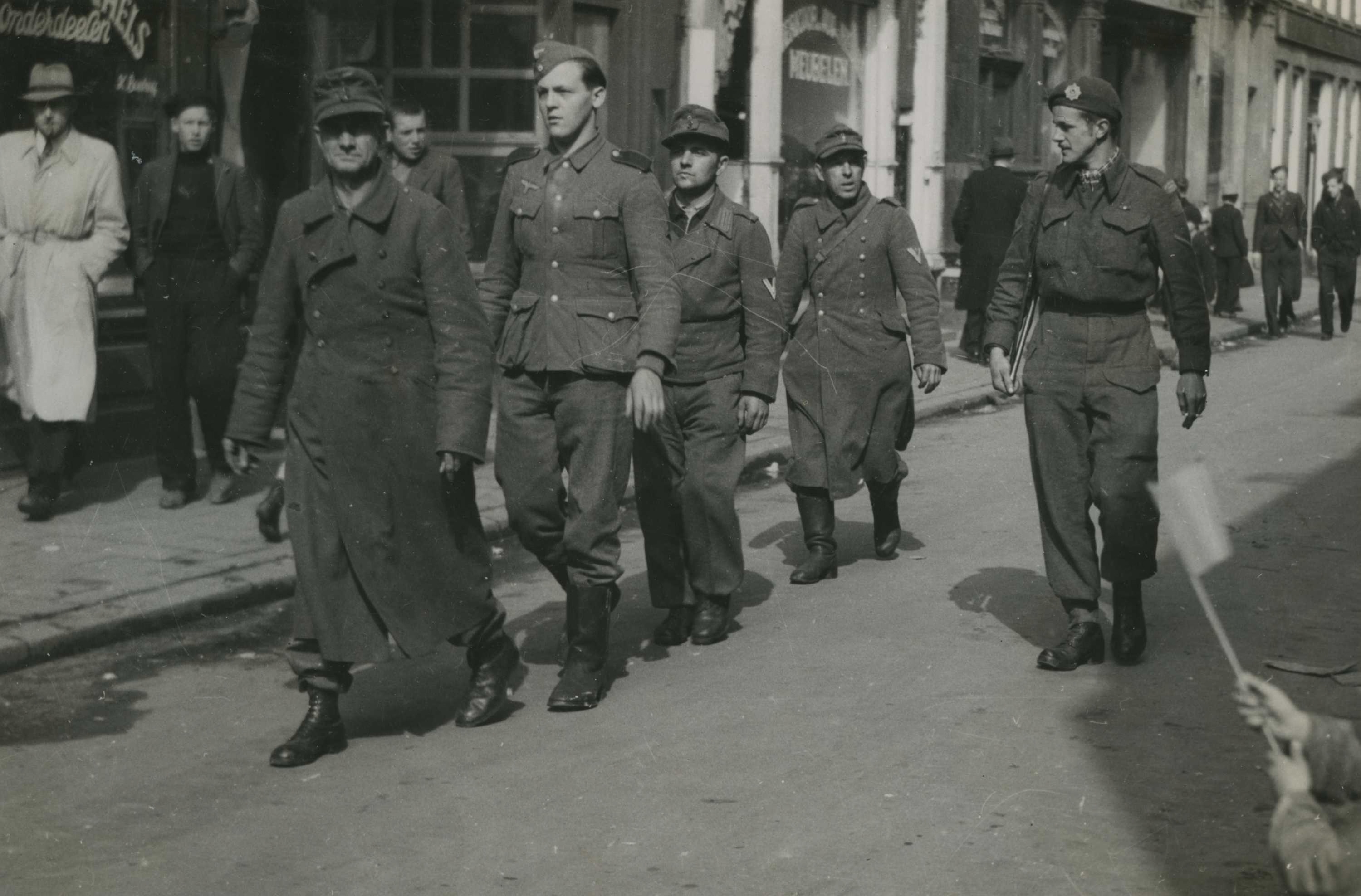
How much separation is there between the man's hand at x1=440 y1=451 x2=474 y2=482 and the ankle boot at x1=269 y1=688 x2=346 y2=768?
2.37 ft

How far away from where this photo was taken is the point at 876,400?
29.2 ft

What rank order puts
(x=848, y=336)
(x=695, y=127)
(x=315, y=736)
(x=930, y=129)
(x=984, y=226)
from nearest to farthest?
(x=315, y=736) → (x=695, y=127) → (x=848, y=336) → (x=984, y=226) → (x=930, y=129)

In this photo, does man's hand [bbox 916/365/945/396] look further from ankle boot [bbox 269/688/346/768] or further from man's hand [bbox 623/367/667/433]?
ankle boot [bbox 269/688/346/768]

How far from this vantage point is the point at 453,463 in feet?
19.3

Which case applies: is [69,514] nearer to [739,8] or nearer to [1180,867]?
[1180,867]

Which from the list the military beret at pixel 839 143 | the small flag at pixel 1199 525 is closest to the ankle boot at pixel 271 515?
the military beret at pixel 839 143

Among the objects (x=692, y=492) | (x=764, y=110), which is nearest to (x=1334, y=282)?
(x=764, y=110)

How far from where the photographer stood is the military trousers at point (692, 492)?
7.33m

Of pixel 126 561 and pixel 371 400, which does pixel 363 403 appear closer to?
pixel 371 400

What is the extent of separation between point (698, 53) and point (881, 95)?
5.01 m

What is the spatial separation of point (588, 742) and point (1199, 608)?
313 cm

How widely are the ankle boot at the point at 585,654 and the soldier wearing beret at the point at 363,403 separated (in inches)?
22.7

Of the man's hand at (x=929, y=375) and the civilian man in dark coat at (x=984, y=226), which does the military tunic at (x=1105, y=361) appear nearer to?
the man's hand at (x=929, y=375)

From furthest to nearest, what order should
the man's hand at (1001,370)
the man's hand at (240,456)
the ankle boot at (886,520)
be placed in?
the ankle boot at (886,520) < the man's hand at (1001,370) < the man's hand at (240,456)
